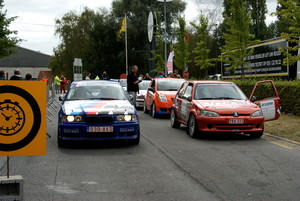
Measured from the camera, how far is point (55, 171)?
23.5 feet

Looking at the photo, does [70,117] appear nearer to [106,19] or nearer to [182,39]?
[182,39]

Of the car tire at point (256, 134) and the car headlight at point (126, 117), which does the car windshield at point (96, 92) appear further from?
the car tire at point (256, 134)

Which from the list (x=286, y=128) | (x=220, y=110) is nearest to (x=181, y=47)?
(x=286, y=128)

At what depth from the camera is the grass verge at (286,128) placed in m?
11.4

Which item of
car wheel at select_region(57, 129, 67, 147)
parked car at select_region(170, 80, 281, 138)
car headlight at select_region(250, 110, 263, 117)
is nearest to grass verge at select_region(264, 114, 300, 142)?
parked car at select_region(170, 80, 281, 138)

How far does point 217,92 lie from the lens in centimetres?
1192

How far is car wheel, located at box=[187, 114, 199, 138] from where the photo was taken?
35.5 feet

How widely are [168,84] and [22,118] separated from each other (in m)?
12.8

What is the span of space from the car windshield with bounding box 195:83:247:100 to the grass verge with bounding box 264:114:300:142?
1.39 metres

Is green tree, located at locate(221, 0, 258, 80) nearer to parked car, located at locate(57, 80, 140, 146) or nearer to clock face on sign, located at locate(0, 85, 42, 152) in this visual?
parked car, located at locate(57, 80, 140, 146)

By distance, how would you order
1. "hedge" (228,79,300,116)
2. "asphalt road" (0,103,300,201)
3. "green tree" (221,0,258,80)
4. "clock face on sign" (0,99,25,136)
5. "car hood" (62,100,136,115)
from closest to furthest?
"clock face on sign" (0,99,25,136) < "asphalt road" (0,103,300,201) < "car hood" (62,100,136,115) < "hedge" (228,79,300,116) < "green tree" (221,0,258,80)

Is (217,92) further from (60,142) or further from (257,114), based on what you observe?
(60,142)

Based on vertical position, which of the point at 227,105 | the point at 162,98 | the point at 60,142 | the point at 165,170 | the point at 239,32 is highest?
the point at 239,32

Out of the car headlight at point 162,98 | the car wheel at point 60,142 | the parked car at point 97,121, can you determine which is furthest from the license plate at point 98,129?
the car headlight at point 162,98
